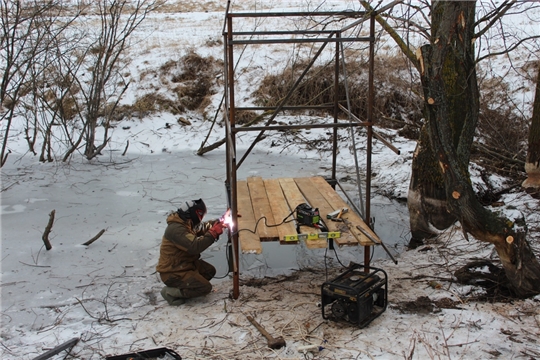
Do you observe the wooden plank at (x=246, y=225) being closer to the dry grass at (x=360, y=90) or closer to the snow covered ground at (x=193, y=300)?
the snow covered ground at (x=193, y=300)

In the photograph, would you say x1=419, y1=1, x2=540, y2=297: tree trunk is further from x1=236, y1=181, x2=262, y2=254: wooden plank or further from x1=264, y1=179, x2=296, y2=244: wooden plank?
x1=236, y1=181, x2=262, y2=254: wooden plank

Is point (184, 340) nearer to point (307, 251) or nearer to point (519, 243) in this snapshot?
point (307, 251)


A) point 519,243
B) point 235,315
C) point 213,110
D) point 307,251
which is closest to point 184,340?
point 235,315

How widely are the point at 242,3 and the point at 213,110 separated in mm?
8912

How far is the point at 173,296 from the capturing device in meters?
4.82

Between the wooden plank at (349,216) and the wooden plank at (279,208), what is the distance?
0.45m

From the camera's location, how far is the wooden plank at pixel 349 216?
4495mm

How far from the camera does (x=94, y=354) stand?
154 inches

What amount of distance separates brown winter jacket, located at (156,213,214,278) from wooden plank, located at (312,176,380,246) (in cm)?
138

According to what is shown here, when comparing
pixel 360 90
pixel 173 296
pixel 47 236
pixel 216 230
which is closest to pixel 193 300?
pixel 173 296

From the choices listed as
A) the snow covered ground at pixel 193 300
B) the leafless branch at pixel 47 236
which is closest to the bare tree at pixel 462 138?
the snow covered ground at pixel 193 300

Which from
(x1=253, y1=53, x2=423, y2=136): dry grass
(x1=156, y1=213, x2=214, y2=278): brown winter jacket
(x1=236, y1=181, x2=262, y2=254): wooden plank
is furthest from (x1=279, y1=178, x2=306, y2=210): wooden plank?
(x1=253, y1=53, x2=423, y2=136): dry grass

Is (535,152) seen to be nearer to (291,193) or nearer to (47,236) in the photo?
(291,193)

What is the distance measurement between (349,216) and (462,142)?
4.86ft
